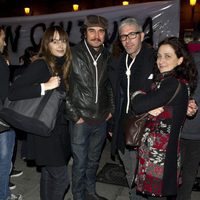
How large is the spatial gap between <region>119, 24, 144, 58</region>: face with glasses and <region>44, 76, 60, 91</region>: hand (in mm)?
855

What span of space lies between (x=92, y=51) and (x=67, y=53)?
1.44 feet

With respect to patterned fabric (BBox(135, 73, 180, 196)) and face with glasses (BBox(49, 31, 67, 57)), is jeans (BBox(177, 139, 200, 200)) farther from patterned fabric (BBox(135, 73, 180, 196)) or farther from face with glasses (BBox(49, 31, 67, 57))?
face with glasses (BBox(49, 31, 67, 57))

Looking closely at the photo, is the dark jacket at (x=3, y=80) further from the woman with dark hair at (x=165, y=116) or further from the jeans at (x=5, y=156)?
the woman with dark hair at (x=165, y=116)

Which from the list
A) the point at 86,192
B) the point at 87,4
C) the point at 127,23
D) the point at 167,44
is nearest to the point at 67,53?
the point at 127,23

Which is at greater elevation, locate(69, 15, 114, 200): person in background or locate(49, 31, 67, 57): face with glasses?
locate(49, 31, 67, 57): face with glasses

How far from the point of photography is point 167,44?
2.56 meters

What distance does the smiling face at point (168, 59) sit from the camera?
2537mm

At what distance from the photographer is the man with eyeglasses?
10.2 feet

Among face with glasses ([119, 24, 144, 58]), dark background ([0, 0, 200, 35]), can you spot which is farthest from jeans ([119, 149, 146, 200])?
dark background ([0, 0, 200, 35])

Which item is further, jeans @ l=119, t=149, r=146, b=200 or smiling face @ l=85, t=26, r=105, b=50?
smiling face @ l=85, t=26, r=105, b=50

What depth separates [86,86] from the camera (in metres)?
3.40

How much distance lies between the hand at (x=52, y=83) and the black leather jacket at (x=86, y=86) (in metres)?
0.53

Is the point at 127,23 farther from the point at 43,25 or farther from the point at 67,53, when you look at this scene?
the point at 43,25

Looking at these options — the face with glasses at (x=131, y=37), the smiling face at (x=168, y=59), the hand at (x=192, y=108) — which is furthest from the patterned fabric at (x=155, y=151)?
the face with glasses at (x=131, y=37)
